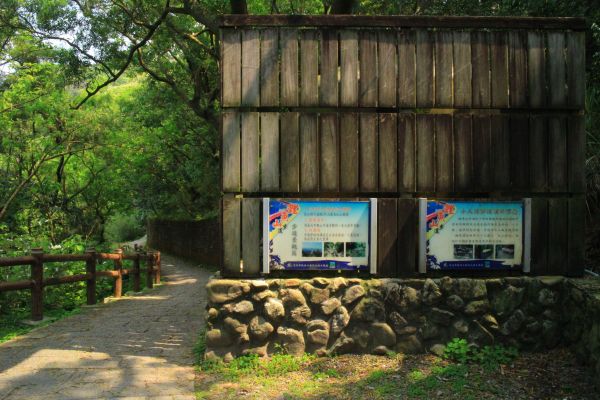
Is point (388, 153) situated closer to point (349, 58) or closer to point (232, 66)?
point (349, 58)

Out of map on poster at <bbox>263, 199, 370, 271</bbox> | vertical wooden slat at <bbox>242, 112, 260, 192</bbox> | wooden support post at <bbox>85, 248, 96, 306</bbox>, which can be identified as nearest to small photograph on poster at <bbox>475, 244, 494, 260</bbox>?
map on poster at <bbox>263, 199, 370, 271</bbox>

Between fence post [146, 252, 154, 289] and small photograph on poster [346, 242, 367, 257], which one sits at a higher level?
small photograph on poster [346, 242, 367, 257]

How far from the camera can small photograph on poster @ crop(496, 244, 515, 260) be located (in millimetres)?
5344

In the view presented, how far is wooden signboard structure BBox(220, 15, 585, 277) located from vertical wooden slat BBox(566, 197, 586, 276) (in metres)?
0.01

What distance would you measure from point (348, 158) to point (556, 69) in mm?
2397

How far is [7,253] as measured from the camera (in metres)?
11.3

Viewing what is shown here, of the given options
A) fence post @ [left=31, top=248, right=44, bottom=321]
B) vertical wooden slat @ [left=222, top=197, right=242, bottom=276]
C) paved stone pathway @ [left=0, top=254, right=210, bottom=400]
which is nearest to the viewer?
paved stone pathway @ [left=0, top=254, right=210, bottom=400]

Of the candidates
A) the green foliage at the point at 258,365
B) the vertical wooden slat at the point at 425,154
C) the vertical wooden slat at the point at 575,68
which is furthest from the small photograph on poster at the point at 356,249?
the vertical wooden slat at the point at 575,68

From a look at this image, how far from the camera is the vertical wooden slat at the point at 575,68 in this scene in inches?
211

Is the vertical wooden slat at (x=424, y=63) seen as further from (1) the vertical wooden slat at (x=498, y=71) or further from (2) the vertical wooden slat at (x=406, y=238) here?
(2) the vertical wooden slat at (x=406, y=238)

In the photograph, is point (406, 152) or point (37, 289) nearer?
point (406, 152)

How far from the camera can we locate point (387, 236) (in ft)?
17.3

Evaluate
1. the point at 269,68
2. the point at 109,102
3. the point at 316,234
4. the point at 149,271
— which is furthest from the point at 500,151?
the point at 109,102

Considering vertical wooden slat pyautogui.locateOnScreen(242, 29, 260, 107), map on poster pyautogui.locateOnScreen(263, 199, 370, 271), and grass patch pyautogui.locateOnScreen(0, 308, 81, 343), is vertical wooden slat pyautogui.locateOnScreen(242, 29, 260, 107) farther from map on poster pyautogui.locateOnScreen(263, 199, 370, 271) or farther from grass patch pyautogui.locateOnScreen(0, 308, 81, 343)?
grass patch pyautogui.locateOnScreen(0, 308, 81, 343)
